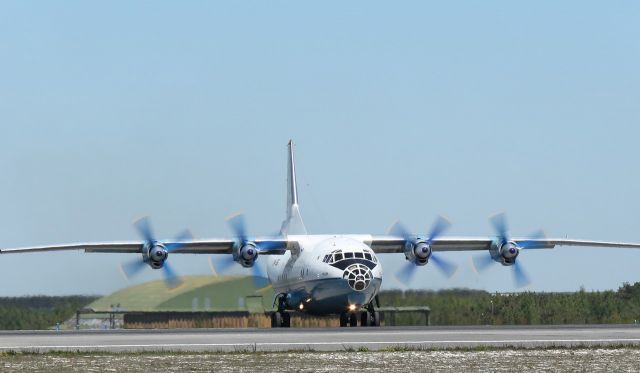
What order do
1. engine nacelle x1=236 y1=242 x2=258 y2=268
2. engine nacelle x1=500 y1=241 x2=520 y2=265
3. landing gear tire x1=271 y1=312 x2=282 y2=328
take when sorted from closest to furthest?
1. engine nacelle x1=236 y1=242 x2=258 y2=268
2. landing gear tire x1=271 y1=312 x2=282 y2=328
3. engine nacelle x1=500 y1=241 x2=520 y2=265

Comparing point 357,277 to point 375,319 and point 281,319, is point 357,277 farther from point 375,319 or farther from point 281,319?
point 281,319

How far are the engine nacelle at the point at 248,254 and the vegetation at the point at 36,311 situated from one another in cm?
903

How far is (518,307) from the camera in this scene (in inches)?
2136

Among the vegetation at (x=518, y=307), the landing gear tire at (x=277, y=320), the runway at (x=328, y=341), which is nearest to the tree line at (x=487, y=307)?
the vegetation at (x=518, y=307)

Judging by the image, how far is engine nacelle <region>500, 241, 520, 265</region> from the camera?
172ft

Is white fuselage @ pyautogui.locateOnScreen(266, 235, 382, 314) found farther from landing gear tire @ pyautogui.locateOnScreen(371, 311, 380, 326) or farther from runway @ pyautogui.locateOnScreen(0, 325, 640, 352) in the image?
runway @ pyautogui.locateOnScreen(0, 325, 640, 352)

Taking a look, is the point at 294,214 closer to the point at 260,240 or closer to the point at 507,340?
the point at 260,240

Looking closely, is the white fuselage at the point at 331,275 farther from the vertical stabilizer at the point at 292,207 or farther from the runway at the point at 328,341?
the runway at the point at 328,341

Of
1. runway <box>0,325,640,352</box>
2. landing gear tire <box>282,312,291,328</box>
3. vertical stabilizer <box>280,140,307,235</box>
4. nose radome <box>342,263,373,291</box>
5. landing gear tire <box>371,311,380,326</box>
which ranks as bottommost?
runway <box>0,325,640,352</box>

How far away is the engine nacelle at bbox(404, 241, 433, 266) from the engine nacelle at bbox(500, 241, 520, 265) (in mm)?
3448

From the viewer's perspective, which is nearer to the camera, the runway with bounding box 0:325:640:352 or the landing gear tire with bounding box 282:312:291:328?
the runway with bounding box 0:325:640:352

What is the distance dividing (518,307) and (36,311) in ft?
74.6

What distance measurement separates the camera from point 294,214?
58.5 metres

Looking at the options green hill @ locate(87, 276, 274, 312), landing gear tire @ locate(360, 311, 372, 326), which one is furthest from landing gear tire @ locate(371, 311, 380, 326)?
green hill @ locate(87, 276, 274, 312)
